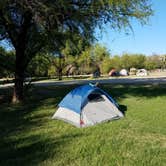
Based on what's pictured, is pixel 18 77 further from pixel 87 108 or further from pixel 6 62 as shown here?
pixel 87 108

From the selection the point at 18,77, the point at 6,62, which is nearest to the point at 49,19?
the point at 18,77

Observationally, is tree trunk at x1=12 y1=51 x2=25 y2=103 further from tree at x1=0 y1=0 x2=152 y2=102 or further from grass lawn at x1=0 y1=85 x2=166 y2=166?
grass lawn at x1=0 y1=85 x2=166 y2=166

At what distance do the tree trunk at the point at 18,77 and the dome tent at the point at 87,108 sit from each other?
5361 millimetres

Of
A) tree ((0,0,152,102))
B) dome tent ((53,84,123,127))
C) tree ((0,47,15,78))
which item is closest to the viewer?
dome tent ((53,84,123,127))

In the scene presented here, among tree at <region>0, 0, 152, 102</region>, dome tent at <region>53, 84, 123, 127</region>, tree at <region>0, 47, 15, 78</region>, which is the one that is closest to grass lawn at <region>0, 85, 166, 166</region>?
dome tent at <region>53, 84, 123, 127</region>

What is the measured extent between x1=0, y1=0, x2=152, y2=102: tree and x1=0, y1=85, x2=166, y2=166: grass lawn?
376 centimetres

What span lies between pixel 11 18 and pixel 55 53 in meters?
3.91

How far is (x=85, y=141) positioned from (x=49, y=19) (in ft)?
22.0

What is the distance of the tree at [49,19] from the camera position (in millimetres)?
→ 13711

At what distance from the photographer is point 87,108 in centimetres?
1121

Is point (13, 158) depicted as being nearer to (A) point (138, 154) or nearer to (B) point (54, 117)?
(A) point (138, 154)

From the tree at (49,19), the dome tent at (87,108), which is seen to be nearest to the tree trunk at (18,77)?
the tree at (49,19)

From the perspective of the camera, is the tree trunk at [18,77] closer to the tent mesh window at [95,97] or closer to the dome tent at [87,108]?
the dome tent at [87,108]

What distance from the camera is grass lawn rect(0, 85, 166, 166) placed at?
7293mm
